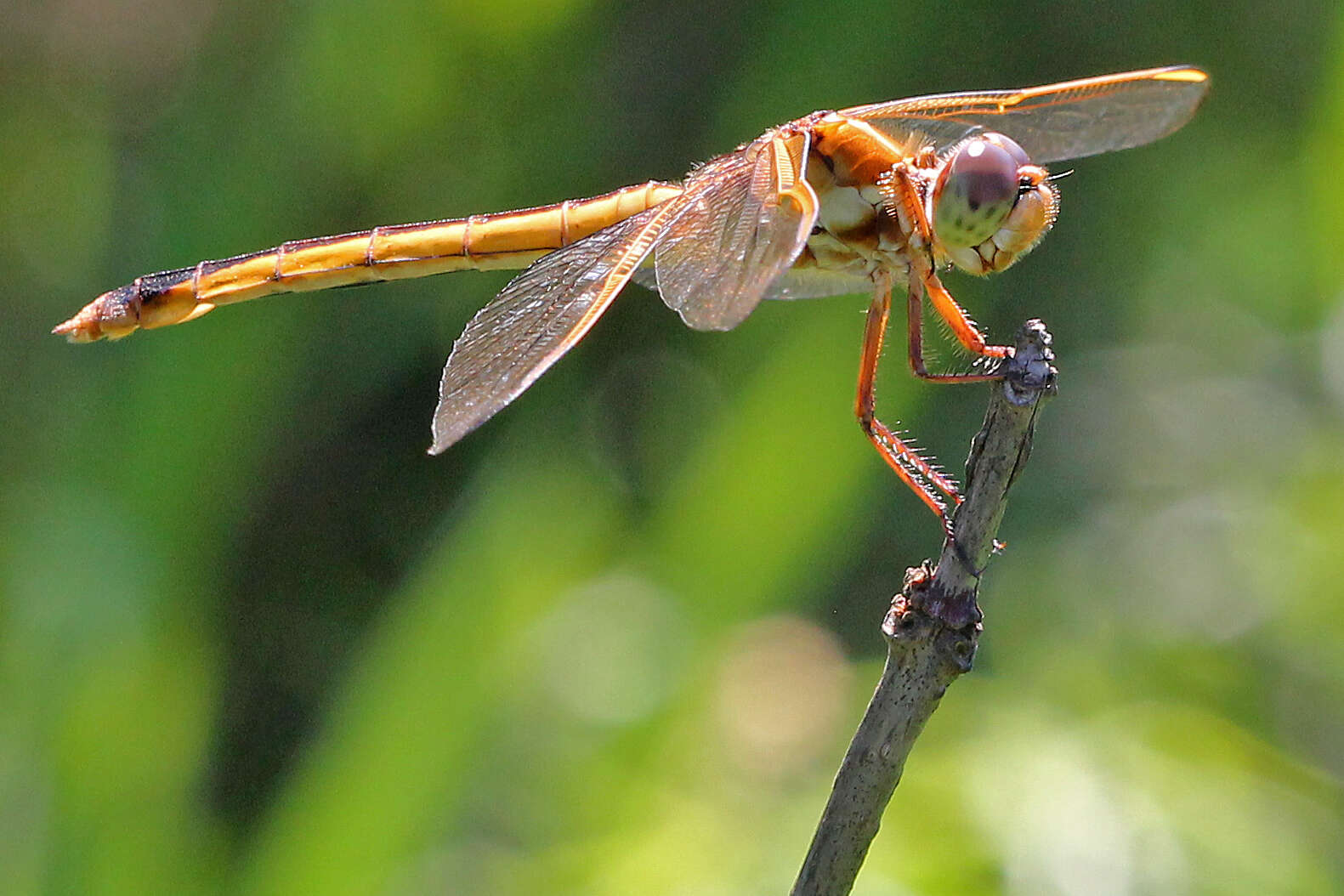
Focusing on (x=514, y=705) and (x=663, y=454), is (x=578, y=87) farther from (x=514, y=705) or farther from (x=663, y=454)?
(x=514, y=705)

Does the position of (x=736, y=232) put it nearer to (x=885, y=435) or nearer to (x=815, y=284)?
(x=815, y=284)

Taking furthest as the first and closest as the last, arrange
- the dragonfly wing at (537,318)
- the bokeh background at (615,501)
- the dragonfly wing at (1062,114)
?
1. the bokeh background at (615,501)
2. the dragonfly wing at (1062,114)
3. the dragonfly wing at (537,318)

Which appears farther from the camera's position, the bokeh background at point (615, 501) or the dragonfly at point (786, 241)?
the bokeh background at point (615, 501)

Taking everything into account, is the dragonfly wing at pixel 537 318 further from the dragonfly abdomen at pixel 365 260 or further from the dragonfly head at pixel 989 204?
the dragonfly head at pixel 989 204

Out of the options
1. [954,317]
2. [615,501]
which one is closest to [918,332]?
[954,317]

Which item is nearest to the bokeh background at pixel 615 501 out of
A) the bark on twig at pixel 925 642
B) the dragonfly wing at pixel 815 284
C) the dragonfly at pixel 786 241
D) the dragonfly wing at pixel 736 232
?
the dragonfly wing at pixel 815 284
